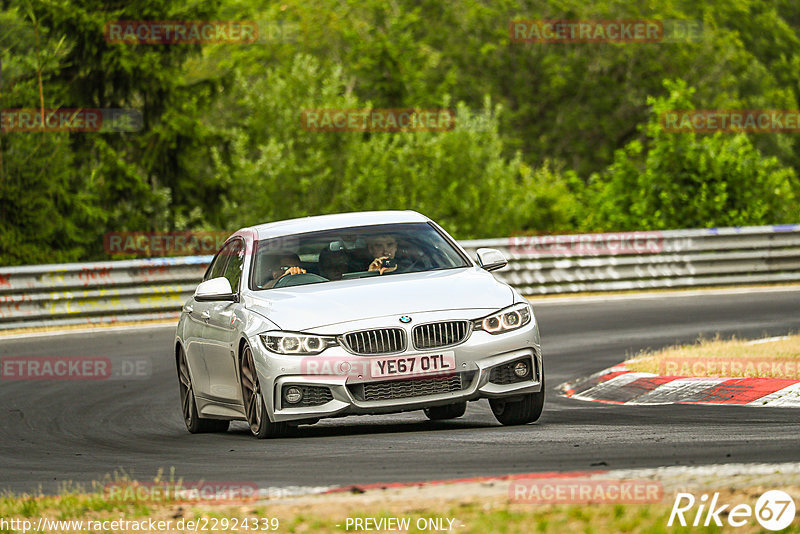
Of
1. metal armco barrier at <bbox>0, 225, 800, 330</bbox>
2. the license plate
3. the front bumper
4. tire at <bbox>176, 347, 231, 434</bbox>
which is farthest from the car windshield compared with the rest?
metal armco barrier at <bbox>0, 225, 800, 330</bbox>

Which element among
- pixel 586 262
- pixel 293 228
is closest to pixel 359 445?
pixel 293 228

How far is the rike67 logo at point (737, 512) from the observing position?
4965 mm

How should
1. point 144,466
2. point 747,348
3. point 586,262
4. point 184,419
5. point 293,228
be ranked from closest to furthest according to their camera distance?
point 144,466, point 293,228, point 184,419, point 747,348, point 586,262

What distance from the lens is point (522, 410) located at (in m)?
9.45

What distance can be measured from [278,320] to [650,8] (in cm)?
5833

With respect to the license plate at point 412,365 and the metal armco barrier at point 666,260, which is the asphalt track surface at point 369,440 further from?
the metal armco barrier at point 666,260

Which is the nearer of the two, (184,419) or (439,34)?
(184,419)

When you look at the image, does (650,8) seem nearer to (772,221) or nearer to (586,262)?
(772,221)

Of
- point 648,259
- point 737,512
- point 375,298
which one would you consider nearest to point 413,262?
point 375,298

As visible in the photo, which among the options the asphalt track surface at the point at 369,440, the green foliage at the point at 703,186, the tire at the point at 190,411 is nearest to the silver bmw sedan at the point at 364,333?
the asphalt track surface at the point at 369,440

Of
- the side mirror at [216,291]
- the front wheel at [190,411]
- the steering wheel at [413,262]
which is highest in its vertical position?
the steering wheel at [413,262]

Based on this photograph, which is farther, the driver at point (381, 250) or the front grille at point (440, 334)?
the driver at point (381, 250)

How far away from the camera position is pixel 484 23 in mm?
65188

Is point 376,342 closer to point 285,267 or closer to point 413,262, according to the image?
point 413,262
